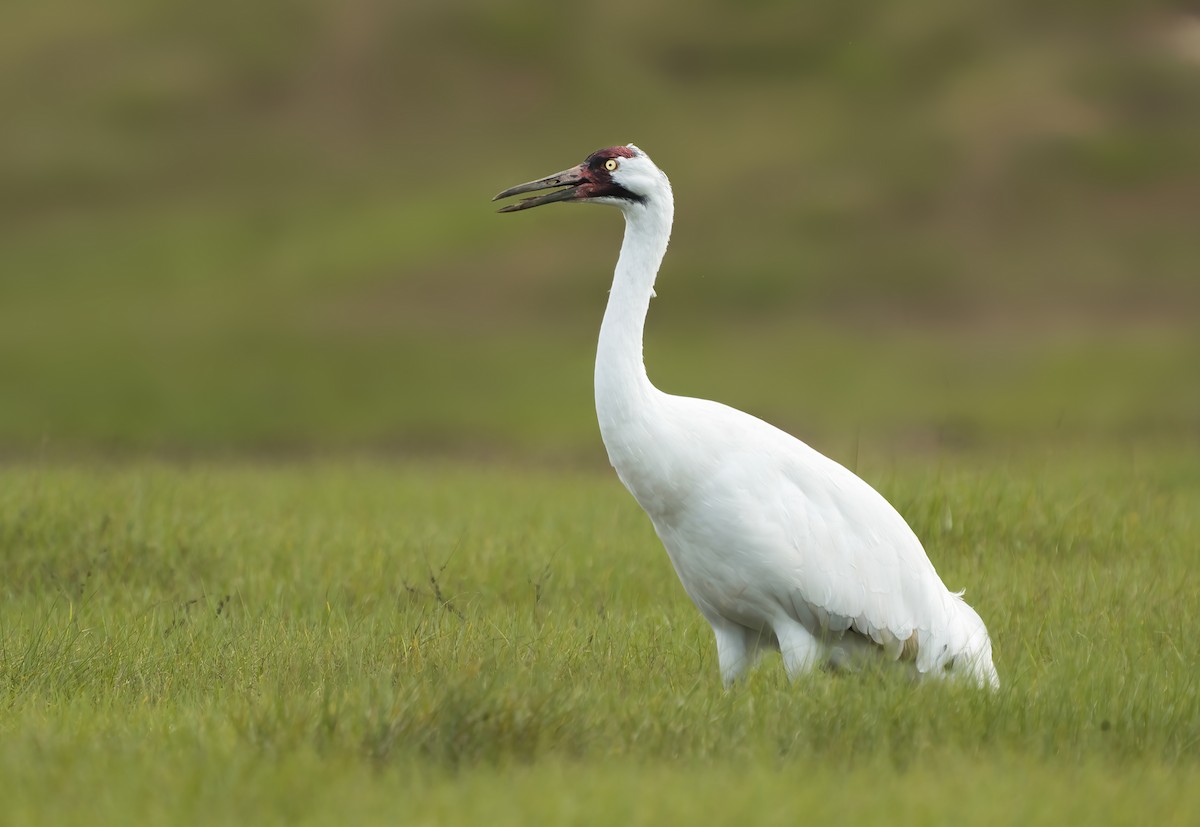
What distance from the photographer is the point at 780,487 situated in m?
5.40

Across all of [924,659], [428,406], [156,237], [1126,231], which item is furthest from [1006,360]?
[924,659]

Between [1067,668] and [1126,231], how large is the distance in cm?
2302

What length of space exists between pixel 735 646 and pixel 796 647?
283mm

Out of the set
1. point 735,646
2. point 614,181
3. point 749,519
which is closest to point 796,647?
point 735,646

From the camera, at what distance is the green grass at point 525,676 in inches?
153

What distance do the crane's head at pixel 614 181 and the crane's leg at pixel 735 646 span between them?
1.58m

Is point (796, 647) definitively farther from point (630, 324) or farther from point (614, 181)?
point (614, 181)

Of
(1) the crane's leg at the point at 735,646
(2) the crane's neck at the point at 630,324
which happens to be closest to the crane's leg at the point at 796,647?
(1) the crane's leg at the point at 735,646

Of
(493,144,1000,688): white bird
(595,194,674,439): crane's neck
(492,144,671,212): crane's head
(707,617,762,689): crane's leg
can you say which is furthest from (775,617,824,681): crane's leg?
(492,144,671,212): crane's head

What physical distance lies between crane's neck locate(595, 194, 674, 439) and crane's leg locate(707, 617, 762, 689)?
827 mm

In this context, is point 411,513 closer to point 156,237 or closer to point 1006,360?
point 1006,360

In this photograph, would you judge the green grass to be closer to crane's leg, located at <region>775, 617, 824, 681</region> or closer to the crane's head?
crane's leg, located at <region>775, 617, 824, 681</region>

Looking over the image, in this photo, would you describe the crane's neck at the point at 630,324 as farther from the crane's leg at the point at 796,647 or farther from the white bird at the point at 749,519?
the crane's leg at the point at 796,647

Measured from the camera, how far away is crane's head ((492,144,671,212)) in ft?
17.5
